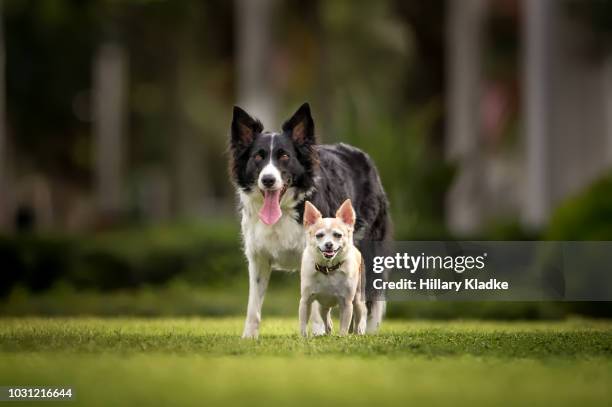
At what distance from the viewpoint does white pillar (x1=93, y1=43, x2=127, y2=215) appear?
4306 centimetres

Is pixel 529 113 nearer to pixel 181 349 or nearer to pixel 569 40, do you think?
pixel 569 40

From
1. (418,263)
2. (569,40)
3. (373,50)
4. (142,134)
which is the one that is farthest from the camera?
(142,134)

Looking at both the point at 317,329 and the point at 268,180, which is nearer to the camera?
the point at 268,180

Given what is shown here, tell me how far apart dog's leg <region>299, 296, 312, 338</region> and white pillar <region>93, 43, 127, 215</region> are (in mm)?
33594

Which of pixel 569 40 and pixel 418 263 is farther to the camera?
pixel 569 40

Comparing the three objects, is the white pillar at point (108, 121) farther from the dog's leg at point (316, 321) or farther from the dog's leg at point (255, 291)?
the dog's leg at point (316, 321)

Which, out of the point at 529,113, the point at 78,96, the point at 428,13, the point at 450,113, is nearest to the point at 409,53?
the point at 428,13

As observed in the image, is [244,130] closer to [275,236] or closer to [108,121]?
[275,236]

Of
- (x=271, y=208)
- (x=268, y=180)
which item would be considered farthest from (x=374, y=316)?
(x=268, y=180)

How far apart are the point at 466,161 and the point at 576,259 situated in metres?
17.6

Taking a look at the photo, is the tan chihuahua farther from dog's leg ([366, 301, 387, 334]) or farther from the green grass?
dog's leg ([366, 301, 387, 334])

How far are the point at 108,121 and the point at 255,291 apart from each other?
36.0m

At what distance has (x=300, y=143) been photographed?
8992mm

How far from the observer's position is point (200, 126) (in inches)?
1986
